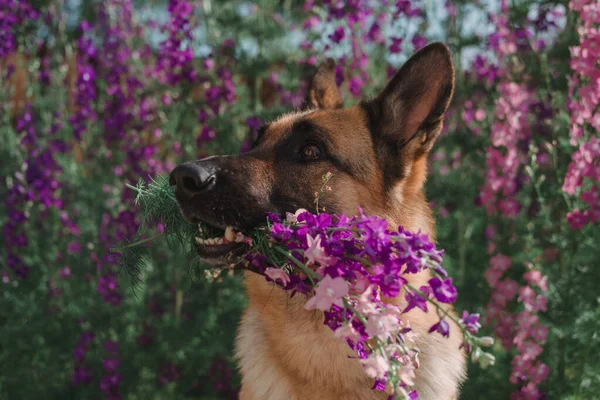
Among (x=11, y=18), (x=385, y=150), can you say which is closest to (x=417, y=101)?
(x=385, y=150)

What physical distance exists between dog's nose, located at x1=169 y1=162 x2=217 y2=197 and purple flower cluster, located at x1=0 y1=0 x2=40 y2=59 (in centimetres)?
341

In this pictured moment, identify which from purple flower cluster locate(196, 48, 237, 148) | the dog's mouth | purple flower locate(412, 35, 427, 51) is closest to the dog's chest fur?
the dog's mouth

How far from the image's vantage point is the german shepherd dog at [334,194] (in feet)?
8.12

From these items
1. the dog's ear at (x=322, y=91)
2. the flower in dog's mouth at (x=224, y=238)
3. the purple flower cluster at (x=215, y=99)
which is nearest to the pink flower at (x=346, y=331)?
the flower in dog's mouth at (x=224, y=238)

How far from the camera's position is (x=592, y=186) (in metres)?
3.50

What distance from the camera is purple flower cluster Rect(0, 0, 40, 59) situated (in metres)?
4.76

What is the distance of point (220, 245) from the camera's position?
226 cm

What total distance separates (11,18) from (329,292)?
4.30 metres

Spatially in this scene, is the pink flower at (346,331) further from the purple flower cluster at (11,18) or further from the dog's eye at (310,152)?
the purple flower cluster at (11,18)

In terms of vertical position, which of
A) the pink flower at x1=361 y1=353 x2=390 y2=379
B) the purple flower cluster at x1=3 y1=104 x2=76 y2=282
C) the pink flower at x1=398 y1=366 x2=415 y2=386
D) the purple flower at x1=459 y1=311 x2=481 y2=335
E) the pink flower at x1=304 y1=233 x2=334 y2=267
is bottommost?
the purple flower cluster at x1=3 y1=104 x2=76 y2=282

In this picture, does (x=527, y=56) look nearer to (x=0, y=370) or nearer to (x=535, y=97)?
(x=535, y=97)

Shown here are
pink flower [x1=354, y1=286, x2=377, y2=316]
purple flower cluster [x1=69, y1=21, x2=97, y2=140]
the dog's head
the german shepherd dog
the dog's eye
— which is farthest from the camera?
purple flower cluster [x1=69, y1=21, x2=97, y2=140]

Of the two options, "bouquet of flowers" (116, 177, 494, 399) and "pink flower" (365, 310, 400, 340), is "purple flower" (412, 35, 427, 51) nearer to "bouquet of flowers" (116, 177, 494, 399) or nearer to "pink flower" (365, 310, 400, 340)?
"bouquet of flowers" (116, 177, 494, 399)

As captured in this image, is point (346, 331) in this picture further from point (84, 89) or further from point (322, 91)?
point (84, 89)
